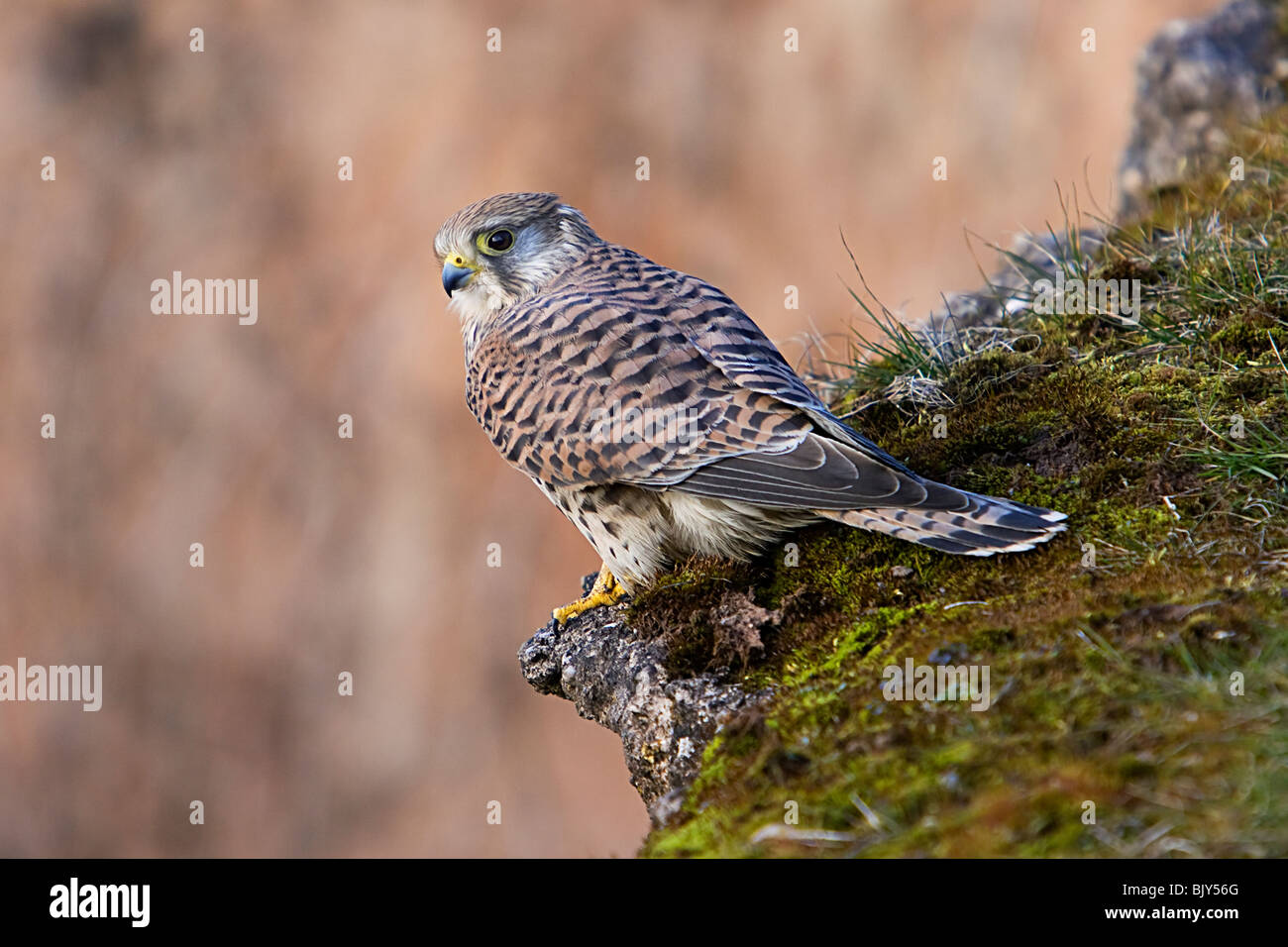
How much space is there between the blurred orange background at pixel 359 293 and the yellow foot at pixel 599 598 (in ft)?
21.9

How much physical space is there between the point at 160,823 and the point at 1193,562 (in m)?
11.6

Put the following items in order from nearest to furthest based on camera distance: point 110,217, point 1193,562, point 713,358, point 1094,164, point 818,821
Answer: point 818,821
point 1193,562
point 713,358
point 1094,164
point 110,217

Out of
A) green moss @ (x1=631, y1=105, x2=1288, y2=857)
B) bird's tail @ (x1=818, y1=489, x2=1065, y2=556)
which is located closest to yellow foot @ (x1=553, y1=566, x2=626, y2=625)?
green moss @ (x1=631, y1=105, x2=1288, y2=857)

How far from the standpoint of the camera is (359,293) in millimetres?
11633

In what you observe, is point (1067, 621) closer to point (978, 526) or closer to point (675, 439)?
point (978, 526)

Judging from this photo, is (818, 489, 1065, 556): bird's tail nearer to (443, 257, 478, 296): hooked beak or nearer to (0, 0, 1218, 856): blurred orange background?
(443, 257, 478, 296): hooked beak

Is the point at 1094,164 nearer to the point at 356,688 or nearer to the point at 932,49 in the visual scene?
the point at 932,49

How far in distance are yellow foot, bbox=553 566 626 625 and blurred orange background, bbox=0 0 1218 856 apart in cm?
667

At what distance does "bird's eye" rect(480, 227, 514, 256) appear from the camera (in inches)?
194

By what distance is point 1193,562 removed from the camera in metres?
3.08

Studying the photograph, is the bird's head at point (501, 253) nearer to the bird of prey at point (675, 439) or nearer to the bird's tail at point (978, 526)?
the bird of prey at point (675, 439)

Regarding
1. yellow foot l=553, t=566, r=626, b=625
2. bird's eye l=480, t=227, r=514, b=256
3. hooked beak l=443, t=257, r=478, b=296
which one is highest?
bird's eye l=480, t=227, r=514, b=256

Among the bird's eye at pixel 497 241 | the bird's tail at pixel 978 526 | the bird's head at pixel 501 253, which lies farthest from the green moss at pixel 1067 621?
the bird's eye at pixel 497 241

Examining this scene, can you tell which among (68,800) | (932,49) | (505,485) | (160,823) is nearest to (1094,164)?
(932,49)
